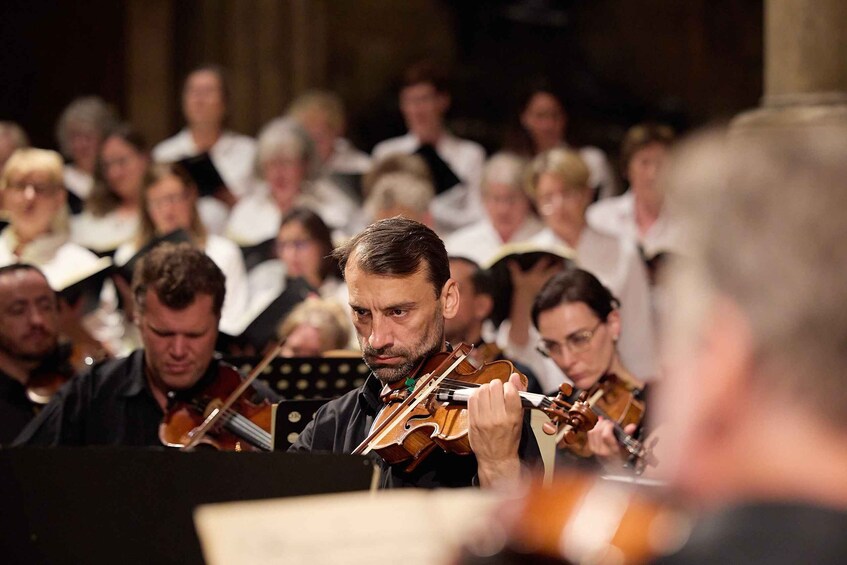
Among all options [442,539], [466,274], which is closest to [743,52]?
[466,274]

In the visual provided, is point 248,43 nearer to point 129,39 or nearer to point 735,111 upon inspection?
point 129,39

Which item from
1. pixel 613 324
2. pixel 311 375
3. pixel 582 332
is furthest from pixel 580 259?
pixel 311 375

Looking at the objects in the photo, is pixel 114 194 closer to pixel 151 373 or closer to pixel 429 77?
pixel 429 77

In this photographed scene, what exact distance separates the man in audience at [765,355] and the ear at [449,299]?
2138mm

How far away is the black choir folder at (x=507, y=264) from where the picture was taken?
566 cm

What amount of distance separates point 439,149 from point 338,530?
6.31 metres

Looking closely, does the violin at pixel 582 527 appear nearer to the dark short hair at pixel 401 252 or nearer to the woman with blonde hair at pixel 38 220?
the dark short hair at pixel 401 252

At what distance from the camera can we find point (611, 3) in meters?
10.4

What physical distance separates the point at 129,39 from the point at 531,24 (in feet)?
9.77

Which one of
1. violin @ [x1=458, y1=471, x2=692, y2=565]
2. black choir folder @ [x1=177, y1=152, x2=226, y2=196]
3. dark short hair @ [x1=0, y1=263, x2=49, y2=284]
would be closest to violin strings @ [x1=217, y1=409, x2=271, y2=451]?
dark short hair @ [x1=0, y1=263, x2=49, y2=284]

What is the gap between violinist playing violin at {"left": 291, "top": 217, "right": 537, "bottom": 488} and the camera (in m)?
3.25

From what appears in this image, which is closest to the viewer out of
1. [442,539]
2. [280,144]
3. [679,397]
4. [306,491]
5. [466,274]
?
[679,397]

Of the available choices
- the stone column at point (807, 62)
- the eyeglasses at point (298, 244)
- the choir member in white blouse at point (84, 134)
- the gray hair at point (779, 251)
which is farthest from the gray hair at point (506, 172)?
the gray hair at point (779, 251)

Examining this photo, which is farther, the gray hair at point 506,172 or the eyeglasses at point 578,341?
the gray hair at point 506,172
